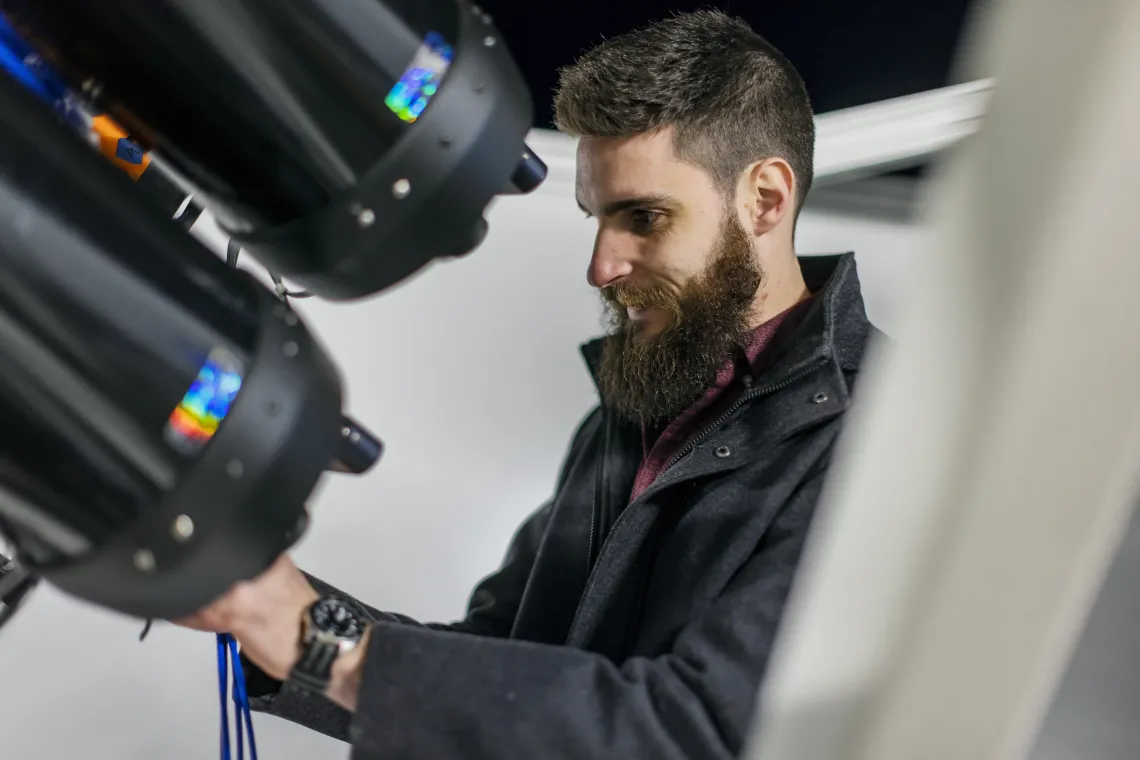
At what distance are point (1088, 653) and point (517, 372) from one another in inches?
37.5

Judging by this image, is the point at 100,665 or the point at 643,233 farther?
the point at 100,665

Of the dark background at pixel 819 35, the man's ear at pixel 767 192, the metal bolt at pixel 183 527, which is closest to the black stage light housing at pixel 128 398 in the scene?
the metal bolt at pixel 183 527

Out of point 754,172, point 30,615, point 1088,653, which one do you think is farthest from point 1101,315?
point 30,615

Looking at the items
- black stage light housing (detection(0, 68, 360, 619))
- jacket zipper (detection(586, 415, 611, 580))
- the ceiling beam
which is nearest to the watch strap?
black stage light housing (detection(0, 68, 360, 619))

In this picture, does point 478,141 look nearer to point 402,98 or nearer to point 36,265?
point 402,98

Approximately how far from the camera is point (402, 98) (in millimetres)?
510

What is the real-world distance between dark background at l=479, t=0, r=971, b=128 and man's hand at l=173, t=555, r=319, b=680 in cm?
95

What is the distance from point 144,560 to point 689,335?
70 centimetres

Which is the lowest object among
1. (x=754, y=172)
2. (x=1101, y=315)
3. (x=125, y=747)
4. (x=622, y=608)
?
(x=125, y=747)

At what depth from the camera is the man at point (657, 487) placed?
0.65 meters

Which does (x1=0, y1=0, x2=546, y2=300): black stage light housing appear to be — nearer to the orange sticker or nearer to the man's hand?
the orange sticker

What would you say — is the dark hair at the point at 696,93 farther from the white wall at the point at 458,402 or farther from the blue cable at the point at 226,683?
the blue cable at the point at 226,683

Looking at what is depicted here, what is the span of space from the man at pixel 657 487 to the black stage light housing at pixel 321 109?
0.64ft

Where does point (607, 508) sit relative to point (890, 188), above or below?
below
